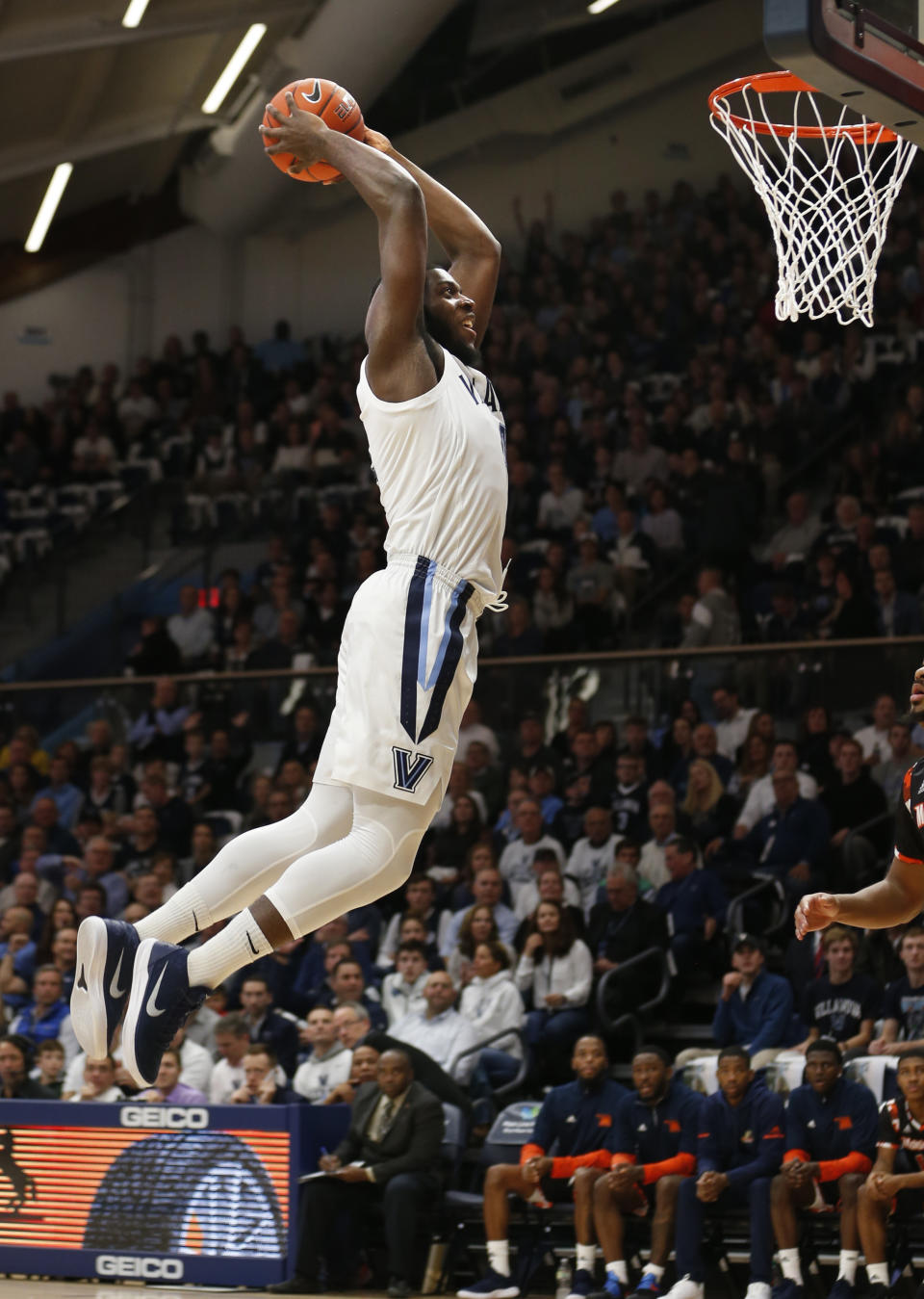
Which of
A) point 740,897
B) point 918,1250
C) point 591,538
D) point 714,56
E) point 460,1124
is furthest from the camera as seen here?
point 714,56

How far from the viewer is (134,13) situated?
18.2 m

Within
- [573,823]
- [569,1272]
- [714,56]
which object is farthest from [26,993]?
[714,56]

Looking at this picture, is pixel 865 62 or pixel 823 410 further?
pixel 823 410

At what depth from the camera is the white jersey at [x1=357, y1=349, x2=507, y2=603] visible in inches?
231

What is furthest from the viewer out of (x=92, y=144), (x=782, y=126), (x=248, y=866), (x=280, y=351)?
(x=280, y=351)

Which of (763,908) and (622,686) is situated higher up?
(622,686)

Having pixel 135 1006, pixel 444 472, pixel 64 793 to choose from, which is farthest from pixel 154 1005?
pixel 64 793

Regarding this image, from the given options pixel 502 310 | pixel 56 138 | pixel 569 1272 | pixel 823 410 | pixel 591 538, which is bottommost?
pixel 569 1272

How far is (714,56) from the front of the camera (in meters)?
23.7

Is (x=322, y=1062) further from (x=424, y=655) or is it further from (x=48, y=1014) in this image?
(x=424, y=655)

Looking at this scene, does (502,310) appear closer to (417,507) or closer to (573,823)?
(573,823)

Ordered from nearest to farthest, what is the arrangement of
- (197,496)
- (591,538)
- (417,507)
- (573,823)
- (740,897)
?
(417,507), (740,897), (573,823), (591,538), (197,496)

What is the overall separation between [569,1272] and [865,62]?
23.2 ft

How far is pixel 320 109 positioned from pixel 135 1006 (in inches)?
118
